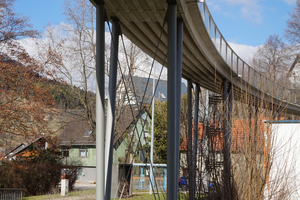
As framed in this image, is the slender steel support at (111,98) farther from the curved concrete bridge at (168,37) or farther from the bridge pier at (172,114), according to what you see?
the bridge pier at (172,114)

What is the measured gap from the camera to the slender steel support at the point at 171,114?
6.77m

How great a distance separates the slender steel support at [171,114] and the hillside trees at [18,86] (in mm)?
11972

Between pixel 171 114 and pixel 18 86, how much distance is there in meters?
13.1

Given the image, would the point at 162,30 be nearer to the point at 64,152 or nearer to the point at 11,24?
the point at 11,24

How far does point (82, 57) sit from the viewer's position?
81.4ft

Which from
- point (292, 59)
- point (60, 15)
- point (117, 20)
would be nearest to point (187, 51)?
point (117, 20)

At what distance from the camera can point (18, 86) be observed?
17812mm

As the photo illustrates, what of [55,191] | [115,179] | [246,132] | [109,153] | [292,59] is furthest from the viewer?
[292,59]

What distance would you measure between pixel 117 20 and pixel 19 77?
37.3ft

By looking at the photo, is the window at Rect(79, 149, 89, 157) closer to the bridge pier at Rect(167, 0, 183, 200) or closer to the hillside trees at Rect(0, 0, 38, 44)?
the hillside trees at Rect(0, 0, 38, 44)

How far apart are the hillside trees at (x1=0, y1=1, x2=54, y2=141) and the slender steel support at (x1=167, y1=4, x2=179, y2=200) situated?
39.3ft

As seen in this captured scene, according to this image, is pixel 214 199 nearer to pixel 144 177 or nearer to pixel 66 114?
pixel 144 177

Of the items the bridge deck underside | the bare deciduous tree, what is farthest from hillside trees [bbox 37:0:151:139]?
the bare deciduous tree

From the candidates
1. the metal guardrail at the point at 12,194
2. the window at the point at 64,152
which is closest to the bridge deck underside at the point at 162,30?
the metal guardrail at the point at 12,194
